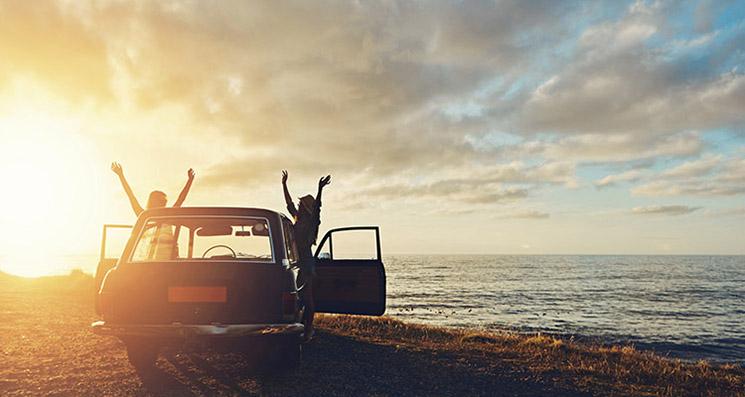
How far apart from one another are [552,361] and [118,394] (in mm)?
6504

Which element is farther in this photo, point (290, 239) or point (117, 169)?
point (117, 169)

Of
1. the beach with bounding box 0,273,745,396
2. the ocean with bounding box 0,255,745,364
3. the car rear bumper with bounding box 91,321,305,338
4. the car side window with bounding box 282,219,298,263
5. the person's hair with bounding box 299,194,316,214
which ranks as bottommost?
the ocean with bounding box 0,255,745,364

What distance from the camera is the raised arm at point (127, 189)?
7.91 meters

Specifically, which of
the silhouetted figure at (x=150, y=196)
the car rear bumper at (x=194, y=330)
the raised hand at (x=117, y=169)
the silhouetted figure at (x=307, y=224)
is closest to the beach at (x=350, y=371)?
the car rear bumper at (x=194, y=330)

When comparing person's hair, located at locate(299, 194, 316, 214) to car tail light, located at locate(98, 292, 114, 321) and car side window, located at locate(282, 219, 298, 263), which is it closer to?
car side window, located at locate(282, 219, 298, 263)

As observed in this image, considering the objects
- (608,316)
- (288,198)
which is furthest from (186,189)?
(608,316)

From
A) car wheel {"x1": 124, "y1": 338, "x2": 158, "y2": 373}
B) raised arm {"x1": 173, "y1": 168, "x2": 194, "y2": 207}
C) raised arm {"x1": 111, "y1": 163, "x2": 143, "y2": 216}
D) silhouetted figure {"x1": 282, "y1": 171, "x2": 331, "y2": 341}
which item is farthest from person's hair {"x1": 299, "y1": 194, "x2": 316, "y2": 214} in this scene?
car wheel {"x1": 124, "y1": 338, "x2": 158, "y2": 373}

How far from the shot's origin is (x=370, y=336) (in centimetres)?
1049

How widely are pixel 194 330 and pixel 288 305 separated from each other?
1.03m

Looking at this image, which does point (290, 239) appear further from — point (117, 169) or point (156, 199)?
point (117, 169)

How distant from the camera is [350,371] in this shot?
6.91m

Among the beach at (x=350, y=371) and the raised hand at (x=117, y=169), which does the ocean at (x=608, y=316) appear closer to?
the beach at (x=350, y=371)

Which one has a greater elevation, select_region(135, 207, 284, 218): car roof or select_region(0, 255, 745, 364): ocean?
select_region(135, 207, 284, 218): car roof

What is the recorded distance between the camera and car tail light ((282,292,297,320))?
5575 millimetres
